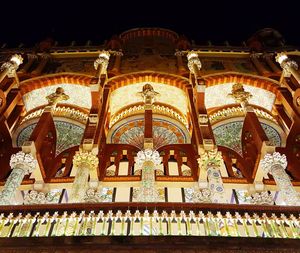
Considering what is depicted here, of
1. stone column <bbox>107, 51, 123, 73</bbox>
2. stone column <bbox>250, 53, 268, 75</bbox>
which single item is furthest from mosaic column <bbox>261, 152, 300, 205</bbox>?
stone column <bbox>107, 51, 123, 73</bbox>

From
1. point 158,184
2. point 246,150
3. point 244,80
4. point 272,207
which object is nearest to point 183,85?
point 244,80

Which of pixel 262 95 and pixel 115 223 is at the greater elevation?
pixel 262 95

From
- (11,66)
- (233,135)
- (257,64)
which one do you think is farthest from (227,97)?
(11,66)

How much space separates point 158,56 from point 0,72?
6349mm

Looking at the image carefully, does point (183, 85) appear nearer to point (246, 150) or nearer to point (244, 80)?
point (244, 80)

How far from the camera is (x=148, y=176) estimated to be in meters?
10.2

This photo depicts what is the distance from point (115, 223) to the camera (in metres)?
7.72

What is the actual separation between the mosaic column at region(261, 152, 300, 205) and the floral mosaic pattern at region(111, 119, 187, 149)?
3.95m

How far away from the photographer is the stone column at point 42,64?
1585 cm

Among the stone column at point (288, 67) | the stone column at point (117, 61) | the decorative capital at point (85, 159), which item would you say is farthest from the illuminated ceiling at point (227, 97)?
the decorative capital at point (85, 159)

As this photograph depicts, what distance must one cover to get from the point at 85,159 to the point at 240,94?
226 inches

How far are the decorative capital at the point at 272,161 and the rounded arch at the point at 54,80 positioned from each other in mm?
6971

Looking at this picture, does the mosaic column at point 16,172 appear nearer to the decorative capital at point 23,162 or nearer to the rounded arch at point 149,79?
the decorative capital at point 23,162

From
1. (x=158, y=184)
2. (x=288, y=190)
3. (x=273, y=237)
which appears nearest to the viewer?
(x=273, y=237)
